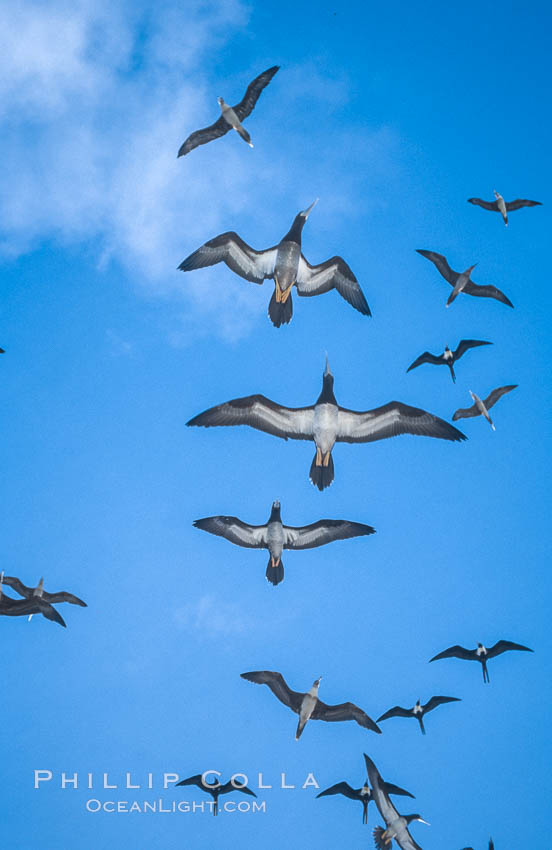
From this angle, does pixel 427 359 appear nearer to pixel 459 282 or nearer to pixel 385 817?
pixel 459 282

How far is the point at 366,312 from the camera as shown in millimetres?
20250

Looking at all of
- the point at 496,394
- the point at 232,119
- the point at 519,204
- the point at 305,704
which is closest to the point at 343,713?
the point at 305,704

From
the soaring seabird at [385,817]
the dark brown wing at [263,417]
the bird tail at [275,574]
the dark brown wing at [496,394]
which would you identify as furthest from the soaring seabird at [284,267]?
the soaring seabird at [385,817]

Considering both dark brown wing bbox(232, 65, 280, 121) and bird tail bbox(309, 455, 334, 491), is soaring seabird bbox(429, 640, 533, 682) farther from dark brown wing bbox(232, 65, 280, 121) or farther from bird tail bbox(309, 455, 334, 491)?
dark brown wing bbox(232, 65, 280, 121)

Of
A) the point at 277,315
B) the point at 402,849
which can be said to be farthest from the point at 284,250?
the point at 402,849

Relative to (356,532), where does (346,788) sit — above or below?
below

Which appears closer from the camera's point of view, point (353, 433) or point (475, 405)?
point (353, 433)

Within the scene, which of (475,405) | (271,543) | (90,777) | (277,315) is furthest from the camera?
(90,777)

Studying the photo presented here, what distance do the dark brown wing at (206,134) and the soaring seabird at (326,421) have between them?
6493 mm

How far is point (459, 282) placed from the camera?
70.4ft

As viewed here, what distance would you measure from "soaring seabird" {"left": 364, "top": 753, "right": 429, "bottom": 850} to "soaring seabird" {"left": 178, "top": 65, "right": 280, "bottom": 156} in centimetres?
1536

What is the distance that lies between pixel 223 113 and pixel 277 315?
17.6ft

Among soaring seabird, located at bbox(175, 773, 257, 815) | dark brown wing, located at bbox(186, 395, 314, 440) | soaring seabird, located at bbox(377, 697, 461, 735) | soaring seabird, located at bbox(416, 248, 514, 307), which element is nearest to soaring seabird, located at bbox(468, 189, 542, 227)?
soaring seabird, located at bbox(416, 248, 514, 307)

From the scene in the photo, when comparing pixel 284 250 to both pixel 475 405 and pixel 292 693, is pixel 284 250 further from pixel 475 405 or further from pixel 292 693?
pixel 292 693
